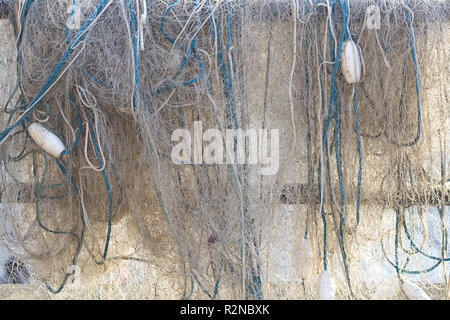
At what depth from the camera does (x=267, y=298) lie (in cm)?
124

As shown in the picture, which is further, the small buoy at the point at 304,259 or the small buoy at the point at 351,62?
the small buoy at the point at 304,259

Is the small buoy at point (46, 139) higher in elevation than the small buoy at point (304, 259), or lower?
higher

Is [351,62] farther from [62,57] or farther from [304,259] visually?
[62,57]

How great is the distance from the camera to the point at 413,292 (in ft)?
4.07

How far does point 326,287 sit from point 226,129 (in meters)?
0.50

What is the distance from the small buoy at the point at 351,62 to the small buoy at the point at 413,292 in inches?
23.5

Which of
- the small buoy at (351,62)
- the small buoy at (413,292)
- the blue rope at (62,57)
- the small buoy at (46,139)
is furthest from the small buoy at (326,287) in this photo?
the blue rope at (62,57)

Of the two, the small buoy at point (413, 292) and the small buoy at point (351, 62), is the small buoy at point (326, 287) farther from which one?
the small buoy at point (351, 62)

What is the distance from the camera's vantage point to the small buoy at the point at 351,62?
3.67 ft

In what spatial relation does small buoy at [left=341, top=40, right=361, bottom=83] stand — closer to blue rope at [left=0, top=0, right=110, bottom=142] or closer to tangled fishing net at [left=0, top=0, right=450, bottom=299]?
tangled fishing net at [left=0, top=0, right=450, bottom=299]

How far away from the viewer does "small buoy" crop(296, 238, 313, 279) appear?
1.23 meters

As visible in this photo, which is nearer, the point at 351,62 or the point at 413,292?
the point at 351,62

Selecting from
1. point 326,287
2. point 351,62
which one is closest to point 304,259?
point 326,287

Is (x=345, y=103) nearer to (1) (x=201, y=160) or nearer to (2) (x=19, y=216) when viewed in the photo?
(1) (x=201, y=160)
